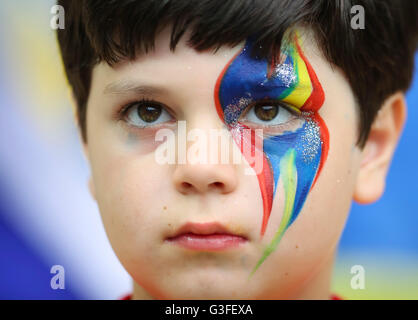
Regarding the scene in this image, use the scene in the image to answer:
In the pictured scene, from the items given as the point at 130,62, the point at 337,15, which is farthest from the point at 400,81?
the point at 130,62

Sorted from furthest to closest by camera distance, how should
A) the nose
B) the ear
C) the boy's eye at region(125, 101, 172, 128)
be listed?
the ear, the boy's eye at region(125, 101, 172, 128), the nose

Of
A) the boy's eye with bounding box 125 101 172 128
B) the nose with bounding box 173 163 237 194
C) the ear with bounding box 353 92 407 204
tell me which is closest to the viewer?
the nose with bounding box 173 163 237 194

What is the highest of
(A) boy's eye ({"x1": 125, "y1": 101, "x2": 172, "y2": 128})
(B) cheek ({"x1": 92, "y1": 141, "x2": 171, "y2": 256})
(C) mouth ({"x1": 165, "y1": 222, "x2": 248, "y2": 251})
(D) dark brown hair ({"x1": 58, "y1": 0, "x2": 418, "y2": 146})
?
(D) dark brown hair ({"x1": 58, "y1": 0, "x2": 418, "y2": 146})

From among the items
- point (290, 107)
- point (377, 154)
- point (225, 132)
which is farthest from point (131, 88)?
point (377, 154)

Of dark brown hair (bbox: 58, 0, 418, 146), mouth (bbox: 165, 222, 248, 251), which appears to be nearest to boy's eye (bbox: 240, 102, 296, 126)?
dark brown hair (bbox: 58, 0, 418, 146)

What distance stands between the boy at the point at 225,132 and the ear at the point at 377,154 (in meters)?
0.11

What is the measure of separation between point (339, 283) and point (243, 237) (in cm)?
90

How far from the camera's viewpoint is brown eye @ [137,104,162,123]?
49.3 inches

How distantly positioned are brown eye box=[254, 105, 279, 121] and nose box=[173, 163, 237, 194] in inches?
5.1

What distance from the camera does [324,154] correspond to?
4.06ft

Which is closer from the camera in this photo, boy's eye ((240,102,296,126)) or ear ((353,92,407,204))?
boy's eye ((240,102,296,126))

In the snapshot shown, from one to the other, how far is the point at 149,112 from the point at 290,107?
0.28 metres

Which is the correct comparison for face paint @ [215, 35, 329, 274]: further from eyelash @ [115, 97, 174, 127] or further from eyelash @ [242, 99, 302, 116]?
eyelash @ [115, 97, 174, 127]

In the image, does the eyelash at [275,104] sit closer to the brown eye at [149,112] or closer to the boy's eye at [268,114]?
the boy's eye at [268,114]
